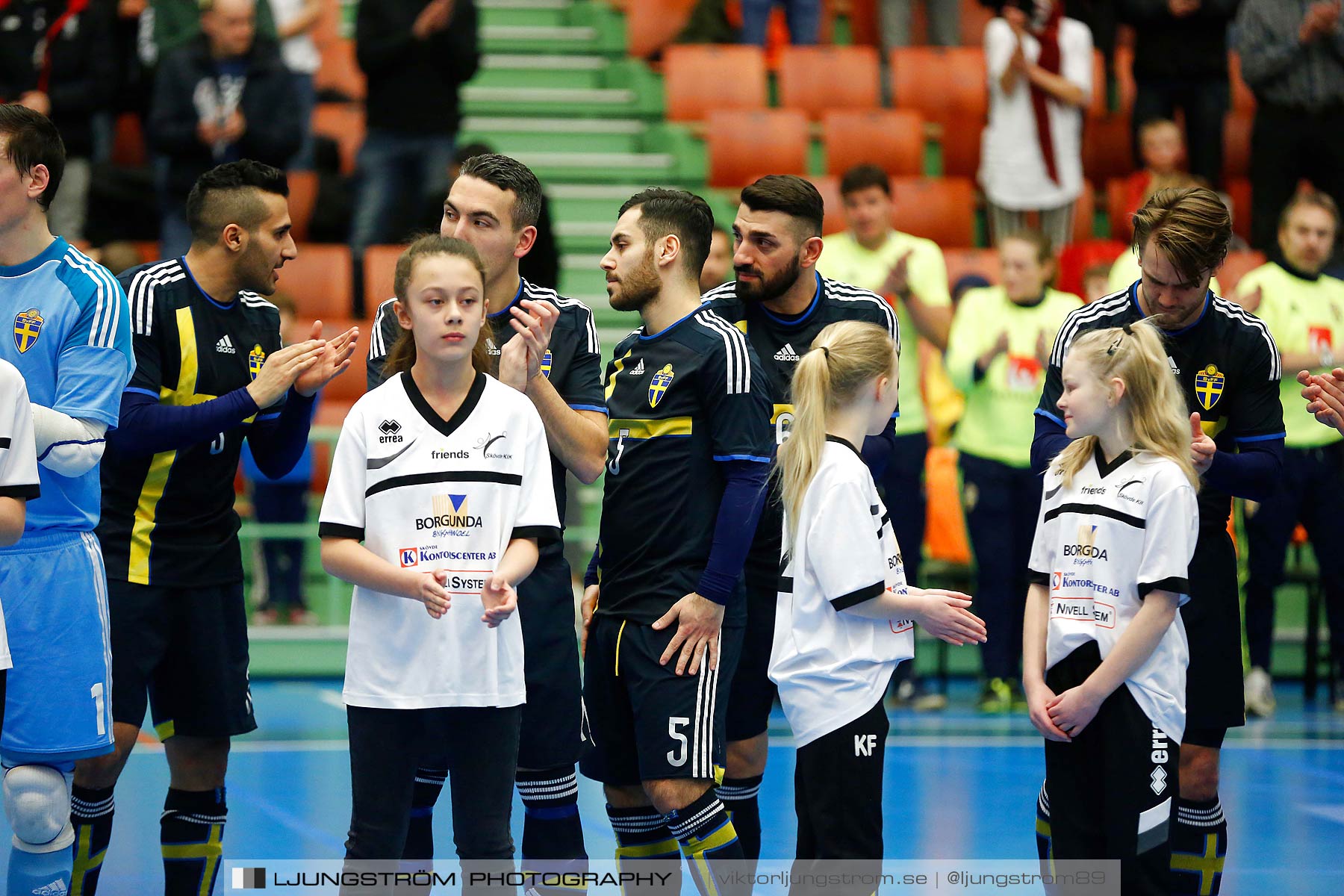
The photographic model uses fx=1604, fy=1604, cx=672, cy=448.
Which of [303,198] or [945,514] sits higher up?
[303,198]

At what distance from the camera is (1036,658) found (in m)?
4.26

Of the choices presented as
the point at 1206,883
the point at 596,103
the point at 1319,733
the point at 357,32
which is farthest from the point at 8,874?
the point at 596,103

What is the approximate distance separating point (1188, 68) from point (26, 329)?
9265 mm

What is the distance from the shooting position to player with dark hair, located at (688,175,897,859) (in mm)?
4941

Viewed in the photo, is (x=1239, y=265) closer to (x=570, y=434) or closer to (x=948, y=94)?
(x=948, y=94)

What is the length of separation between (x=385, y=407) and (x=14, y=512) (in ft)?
2.92

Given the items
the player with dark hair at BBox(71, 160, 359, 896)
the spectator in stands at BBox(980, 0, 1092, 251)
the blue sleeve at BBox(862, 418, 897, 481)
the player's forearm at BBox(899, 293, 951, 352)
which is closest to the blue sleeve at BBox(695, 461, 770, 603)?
the blue sleeve at BBox(862, 418, 897, 481)

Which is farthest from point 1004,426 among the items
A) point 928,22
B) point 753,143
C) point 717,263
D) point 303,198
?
point 303,198

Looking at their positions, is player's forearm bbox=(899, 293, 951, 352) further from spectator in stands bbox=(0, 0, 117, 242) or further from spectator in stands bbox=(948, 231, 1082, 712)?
spectator in stands bbox=(0, 0, 117, 242)

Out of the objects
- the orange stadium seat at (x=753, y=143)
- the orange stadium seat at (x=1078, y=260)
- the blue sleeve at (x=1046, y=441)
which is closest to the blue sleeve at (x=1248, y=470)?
the blue sleeve at (x=1046, y=441)

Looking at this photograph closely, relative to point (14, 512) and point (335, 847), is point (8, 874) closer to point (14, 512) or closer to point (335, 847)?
point (14, 512)

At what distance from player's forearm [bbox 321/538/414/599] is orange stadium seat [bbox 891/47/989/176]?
30.7 feet

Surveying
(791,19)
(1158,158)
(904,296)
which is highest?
(791,19)

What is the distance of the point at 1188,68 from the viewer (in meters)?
11.4
